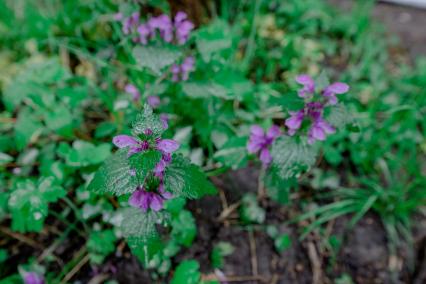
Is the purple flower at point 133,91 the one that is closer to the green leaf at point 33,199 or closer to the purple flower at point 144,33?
the purple flower at point 144,33

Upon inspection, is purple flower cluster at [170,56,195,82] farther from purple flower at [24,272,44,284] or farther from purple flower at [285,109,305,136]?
purple flower at [24,272,44,284]

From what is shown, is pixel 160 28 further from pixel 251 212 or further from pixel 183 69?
pixel 251 212

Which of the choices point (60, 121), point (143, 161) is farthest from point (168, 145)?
point (60, 121)

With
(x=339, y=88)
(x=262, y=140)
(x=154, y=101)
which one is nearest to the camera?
(x=339, y=88)

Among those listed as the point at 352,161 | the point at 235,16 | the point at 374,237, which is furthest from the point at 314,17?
the point at 374,237

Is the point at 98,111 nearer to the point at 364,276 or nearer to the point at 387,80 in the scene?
the point at 364,276

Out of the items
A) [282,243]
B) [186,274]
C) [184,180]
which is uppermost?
[184,180]
